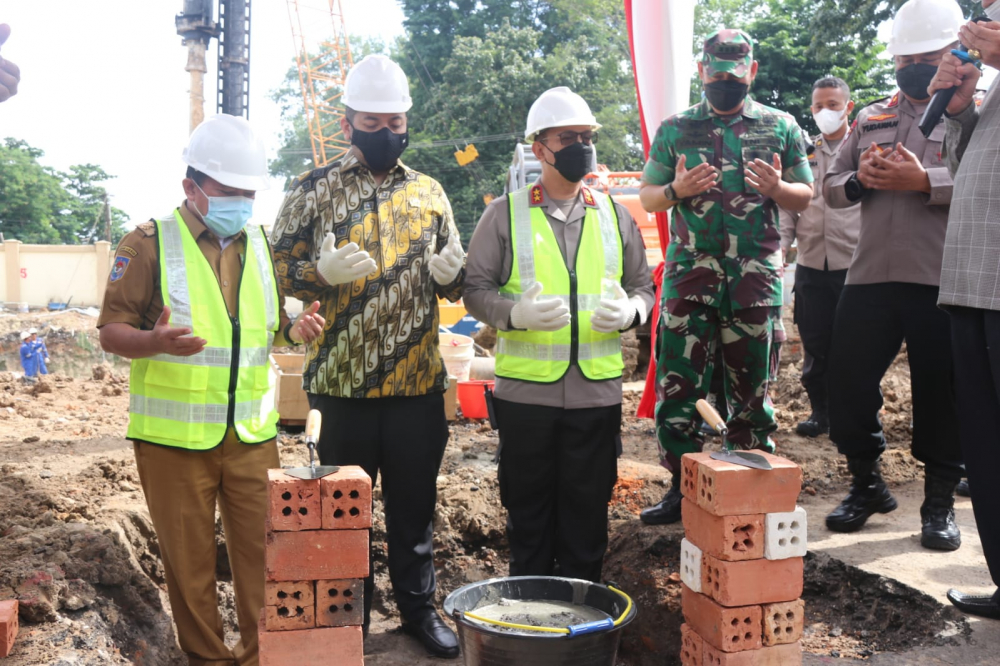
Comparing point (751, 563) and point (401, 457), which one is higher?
point (401, 457)

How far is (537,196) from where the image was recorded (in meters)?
3.84

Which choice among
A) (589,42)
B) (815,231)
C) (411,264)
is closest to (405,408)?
(411,264)

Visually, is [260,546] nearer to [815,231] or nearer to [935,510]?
[935,510]

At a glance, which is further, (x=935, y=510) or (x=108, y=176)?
(x=108, y=176)

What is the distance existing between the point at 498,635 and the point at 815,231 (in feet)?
15.6

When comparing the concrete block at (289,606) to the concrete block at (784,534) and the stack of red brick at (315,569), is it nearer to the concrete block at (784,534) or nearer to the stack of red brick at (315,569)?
the stack of red brick at (315,569)

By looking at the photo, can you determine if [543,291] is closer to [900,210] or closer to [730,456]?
[730,456]

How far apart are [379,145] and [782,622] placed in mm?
2429

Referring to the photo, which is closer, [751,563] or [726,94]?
[751,563]

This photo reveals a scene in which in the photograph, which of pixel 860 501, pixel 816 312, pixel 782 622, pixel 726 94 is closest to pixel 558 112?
pixel 726 94

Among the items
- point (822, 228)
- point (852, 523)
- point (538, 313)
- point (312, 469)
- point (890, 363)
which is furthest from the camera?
point (822, 228)

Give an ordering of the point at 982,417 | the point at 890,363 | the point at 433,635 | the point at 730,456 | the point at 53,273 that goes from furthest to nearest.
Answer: the point at 53,273 < the point at 890,363 < the point at 433,635 < the point at 982,417 < the point at 730,456

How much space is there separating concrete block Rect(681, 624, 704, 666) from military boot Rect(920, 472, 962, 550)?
1818 mm

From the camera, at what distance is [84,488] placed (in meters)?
5.19
